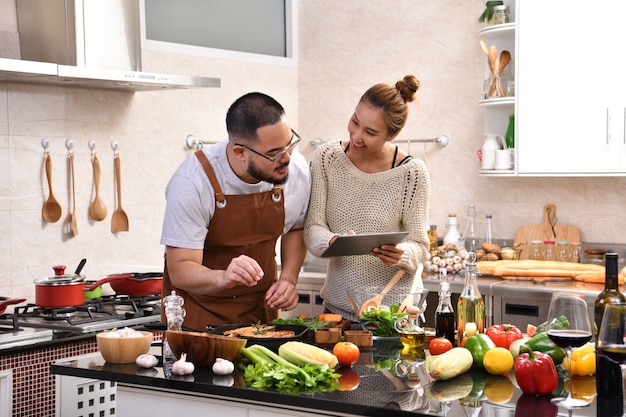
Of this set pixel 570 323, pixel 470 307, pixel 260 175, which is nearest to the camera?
pixel 570 323

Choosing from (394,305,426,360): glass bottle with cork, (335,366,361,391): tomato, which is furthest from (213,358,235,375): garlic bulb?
(394,305,426,360): glass bottle with cork

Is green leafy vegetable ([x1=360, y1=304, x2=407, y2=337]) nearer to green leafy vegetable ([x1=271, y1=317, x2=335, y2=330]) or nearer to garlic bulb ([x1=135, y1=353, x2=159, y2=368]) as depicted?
green leafy vegetable ([x1=271, y1=317, x2=335, y2=330])

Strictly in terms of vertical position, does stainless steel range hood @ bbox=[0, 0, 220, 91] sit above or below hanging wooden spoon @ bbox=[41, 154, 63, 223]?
above

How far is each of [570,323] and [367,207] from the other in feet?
3.75

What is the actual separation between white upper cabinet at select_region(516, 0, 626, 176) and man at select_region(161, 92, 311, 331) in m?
1.77

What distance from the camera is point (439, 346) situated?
2.50 meters

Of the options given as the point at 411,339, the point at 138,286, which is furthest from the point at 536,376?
the point at 138,286

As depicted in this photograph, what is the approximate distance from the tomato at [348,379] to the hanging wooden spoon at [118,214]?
2.34 meters

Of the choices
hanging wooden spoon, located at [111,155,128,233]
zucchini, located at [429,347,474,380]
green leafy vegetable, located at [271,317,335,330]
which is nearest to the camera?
zucchini, located at [429,347,474,380]

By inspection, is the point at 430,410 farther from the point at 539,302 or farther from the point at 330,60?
the point at 330,60

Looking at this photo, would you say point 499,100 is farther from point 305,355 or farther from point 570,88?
point 305,355

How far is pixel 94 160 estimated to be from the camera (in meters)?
4.32

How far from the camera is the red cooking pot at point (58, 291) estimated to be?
146 inches

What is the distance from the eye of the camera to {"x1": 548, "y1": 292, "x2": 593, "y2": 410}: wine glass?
6.86ft
